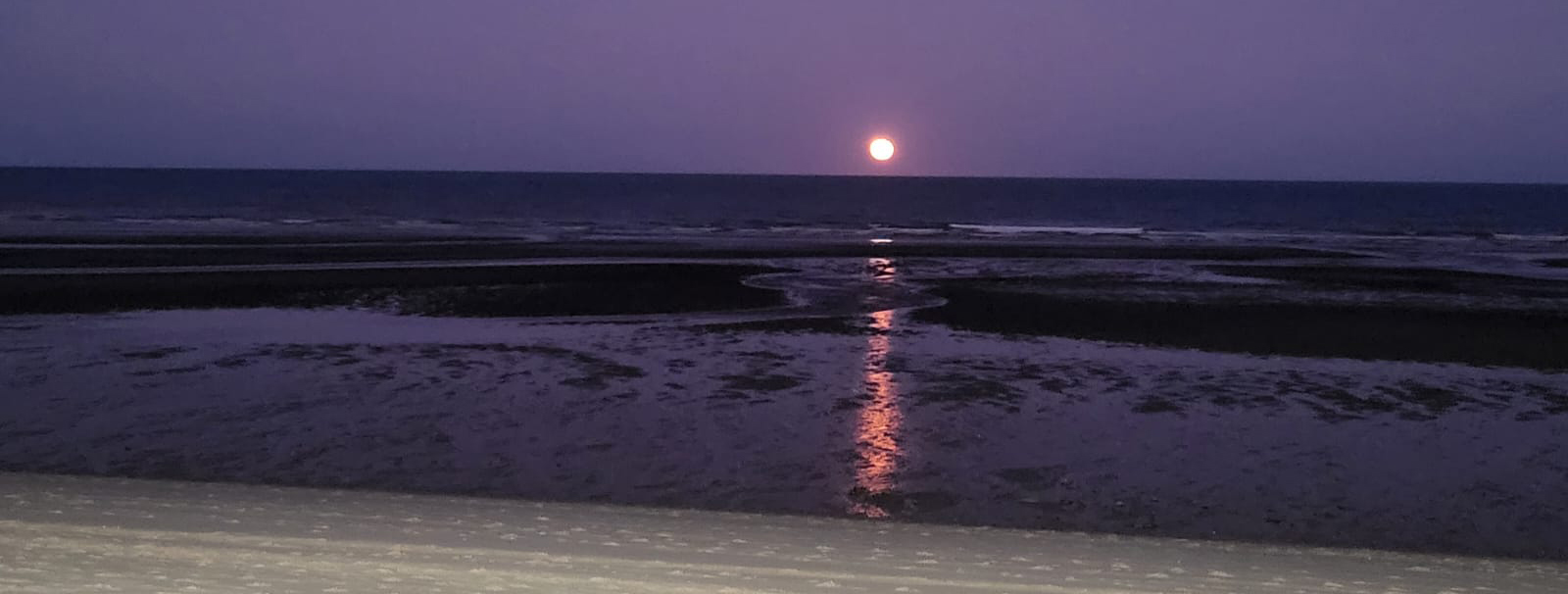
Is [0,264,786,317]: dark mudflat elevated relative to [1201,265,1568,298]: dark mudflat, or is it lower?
lower

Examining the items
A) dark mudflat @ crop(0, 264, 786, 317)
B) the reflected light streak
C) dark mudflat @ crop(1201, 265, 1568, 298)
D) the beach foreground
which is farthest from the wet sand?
dark mudflat @ crop(1201, 265, 1568, 298)

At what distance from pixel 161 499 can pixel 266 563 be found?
1.56 meters

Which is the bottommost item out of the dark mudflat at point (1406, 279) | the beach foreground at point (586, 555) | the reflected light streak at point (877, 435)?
the reflected light streak at point (877, 435)

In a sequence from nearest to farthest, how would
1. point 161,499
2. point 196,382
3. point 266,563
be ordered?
point 266,563
point 161,499
point 196,382

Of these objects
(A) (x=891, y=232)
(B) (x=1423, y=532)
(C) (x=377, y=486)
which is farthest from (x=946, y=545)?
(A) (x=891, y=232)

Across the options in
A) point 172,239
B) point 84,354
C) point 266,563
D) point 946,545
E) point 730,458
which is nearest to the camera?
point 266,563

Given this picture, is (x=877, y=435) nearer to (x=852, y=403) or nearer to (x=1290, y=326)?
(x=852, y=403)

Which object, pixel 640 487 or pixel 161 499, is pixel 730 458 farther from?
pixel 161 499

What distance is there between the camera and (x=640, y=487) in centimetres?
823

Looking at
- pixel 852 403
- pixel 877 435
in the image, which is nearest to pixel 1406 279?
pixel 852 403

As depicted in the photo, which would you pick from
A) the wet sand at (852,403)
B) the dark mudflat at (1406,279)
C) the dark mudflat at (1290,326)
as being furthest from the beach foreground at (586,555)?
the dark mudflat at (1406,279)

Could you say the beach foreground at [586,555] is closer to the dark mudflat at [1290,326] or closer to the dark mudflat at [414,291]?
the dark mudflat at [1290,326]

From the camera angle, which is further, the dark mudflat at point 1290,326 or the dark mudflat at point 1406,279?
the dark mudflat at point 1406,279

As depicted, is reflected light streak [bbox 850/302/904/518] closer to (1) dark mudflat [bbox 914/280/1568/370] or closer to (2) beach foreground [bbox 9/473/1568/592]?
(2) beach foreground [bbox 9/473/1568/592]
